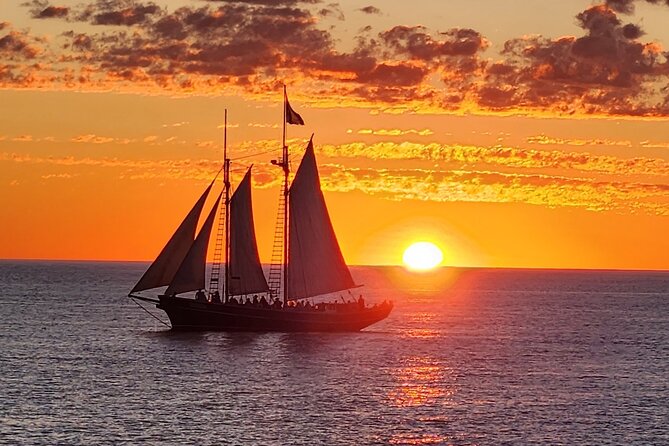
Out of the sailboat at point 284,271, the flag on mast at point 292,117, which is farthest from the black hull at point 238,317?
the flag on mast at point 292,117

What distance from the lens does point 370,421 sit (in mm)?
73438

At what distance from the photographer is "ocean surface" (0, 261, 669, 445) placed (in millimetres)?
69625

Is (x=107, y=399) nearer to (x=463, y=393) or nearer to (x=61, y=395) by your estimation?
(x=61, y=395)

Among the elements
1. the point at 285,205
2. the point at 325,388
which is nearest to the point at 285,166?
the point at 285,205

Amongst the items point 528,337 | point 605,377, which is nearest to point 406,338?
point 528,337

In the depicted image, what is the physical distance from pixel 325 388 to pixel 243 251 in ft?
117

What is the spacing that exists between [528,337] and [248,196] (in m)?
39.7

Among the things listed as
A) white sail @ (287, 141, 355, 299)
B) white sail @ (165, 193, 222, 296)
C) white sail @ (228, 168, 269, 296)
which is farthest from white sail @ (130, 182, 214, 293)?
white sail @ (287, 141, 355, 299)

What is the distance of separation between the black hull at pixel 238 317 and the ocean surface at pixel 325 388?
1.38 metres

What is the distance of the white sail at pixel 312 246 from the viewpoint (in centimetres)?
12112

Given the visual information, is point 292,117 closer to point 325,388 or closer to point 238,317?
point 238,317

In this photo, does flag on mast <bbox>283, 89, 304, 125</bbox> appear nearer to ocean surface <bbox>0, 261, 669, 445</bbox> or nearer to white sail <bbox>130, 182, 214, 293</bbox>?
white sail <bbox>130, 182, 214, 293</bbox>

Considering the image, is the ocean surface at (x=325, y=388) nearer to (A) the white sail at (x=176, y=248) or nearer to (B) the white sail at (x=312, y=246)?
(B) the white sail at (x=312, y=246)

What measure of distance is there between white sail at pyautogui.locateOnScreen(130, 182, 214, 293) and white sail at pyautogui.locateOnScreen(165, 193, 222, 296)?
66 centimetres
